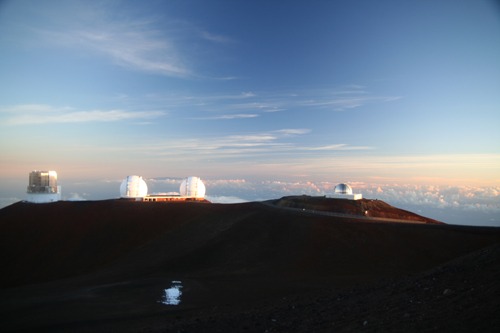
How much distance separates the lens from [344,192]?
48875 millimetres

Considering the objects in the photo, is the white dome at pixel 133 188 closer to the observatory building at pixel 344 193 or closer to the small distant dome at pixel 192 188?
the small distant dome at pixel 192 188

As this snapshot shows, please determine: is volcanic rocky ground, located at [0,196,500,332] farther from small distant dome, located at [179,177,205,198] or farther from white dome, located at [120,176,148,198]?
small distant dome, located at [179,177,205,198]

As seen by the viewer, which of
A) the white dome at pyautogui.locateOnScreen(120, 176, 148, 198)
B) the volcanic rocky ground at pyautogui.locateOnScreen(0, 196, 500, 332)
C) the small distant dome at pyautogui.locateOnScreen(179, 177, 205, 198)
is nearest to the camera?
the volcanic rocky ground at pyautogui.locateOnScreen(0, 196, 500, 332)

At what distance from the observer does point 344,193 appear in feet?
160

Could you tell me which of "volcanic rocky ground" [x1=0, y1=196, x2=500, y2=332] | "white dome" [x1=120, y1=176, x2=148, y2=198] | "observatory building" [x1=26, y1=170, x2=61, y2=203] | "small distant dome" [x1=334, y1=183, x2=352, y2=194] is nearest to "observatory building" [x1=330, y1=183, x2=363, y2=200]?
"small distant dome" [x1=334, y1=183, x2=352, y2=194]

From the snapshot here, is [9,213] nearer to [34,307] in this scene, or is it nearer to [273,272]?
[34,307]

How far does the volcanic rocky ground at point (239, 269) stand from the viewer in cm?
1073

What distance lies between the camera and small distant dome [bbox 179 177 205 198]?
153ft

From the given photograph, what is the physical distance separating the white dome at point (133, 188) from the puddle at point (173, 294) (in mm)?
25428

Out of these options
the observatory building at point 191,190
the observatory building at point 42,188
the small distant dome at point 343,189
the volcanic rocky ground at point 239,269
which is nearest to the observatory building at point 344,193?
the small distant dome at point 343,189

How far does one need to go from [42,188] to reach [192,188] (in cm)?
1669

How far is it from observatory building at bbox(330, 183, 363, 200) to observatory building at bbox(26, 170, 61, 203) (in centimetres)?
3301

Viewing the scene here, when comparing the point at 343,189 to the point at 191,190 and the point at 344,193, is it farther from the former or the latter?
the point at 191,190

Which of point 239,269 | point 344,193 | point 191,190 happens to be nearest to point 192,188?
point 191,190
